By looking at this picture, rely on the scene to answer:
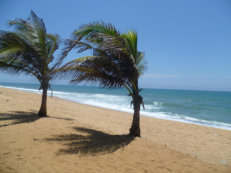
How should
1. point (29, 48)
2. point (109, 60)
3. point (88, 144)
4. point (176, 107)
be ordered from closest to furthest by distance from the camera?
point (88, 144) → point (109, 60) → point (29, 48) → point (176, 107)

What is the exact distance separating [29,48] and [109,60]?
12.1 feet

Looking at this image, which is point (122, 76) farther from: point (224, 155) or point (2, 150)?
point (224, 155)

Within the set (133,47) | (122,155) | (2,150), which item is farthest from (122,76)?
(2,150)

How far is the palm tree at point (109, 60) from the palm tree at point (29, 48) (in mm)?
1673

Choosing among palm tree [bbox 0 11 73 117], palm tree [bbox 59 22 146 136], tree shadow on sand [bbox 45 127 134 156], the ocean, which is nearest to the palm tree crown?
palm tree [bbox 0 11 73 117]

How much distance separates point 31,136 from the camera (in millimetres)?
4090

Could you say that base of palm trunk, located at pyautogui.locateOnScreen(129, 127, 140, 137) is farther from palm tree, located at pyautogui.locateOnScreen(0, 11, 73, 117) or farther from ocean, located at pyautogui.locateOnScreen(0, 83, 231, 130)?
palm tree, located at pyautogui.locateOnScreen(0, 11, 73, 117)

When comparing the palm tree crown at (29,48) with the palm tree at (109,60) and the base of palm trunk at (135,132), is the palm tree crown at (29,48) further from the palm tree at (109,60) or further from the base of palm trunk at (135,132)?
the base of palm trunk at (135,132)

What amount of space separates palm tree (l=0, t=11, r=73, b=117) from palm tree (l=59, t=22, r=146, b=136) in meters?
1.67

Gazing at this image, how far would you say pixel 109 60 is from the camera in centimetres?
491

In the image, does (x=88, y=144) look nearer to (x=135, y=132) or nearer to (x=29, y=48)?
(x=135, y=132)

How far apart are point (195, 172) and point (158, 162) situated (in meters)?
0.76

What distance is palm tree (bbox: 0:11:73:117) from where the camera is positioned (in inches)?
225

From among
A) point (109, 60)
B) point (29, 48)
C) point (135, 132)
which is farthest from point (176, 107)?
point (29, 48)
